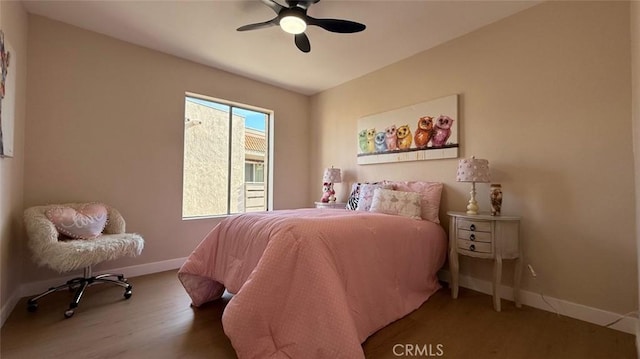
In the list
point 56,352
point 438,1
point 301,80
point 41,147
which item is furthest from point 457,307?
point 41,147

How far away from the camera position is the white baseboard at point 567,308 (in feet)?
6.03

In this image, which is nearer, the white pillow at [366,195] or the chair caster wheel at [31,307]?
the chair caster wheel at [31,307]

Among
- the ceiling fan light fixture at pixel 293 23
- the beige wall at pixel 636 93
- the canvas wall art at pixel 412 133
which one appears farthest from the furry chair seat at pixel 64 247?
the beige wall at pixel 636 93

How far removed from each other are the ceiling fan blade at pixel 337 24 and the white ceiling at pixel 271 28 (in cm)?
25

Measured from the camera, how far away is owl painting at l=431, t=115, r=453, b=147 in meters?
2.82

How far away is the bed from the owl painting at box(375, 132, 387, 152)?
49.3 inches

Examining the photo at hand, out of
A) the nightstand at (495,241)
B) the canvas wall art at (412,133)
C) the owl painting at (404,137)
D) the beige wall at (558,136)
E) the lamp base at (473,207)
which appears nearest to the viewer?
the beige wall at (558,136)

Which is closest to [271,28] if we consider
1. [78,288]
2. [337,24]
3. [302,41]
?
[302,41]

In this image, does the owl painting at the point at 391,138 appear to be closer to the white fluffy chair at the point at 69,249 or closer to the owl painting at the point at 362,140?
Result: the owl painting at the point at 362,140

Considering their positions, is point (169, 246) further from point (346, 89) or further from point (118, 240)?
point (346, 89)

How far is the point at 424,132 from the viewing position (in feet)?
9.85

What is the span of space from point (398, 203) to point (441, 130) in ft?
3.11

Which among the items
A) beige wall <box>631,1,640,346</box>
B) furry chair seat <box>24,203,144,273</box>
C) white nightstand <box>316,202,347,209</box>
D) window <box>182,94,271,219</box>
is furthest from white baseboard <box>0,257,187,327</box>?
beige wall <box>631,1,640,346</box>

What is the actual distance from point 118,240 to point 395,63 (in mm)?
3434
